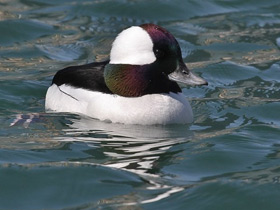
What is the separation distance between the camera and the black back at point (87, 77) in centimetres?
1033

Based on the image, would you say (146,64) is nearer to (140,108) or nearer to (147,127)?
(140,108)

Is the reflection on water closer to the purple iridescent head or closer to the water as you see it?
the water

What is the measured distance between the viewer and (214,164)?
898 centimetres

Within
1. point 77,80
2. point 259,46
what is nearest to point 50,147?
point 77,80

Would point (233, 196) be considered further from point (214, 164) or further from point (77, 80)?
point (77, 80)

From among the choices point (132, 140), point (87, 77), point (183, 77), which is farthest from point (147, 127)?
point (87, 77)

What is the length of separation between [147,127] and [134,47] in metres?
0.85

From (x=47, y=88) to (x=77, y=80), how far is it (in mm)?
1270

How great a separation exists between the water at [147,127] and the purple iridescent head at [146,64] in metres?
0.43

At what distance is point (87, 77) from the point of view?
10492 mm

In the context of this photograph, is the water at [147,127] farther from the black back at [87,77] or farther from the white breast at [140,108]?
the black back at [87,77]

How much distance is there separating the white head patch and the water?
Answer: 71 cm

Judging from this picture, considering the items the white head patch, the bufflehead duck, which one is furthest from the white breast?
the white head patch

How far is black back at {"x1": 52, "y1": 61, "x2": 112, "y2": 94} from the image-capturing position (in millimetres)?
10328
